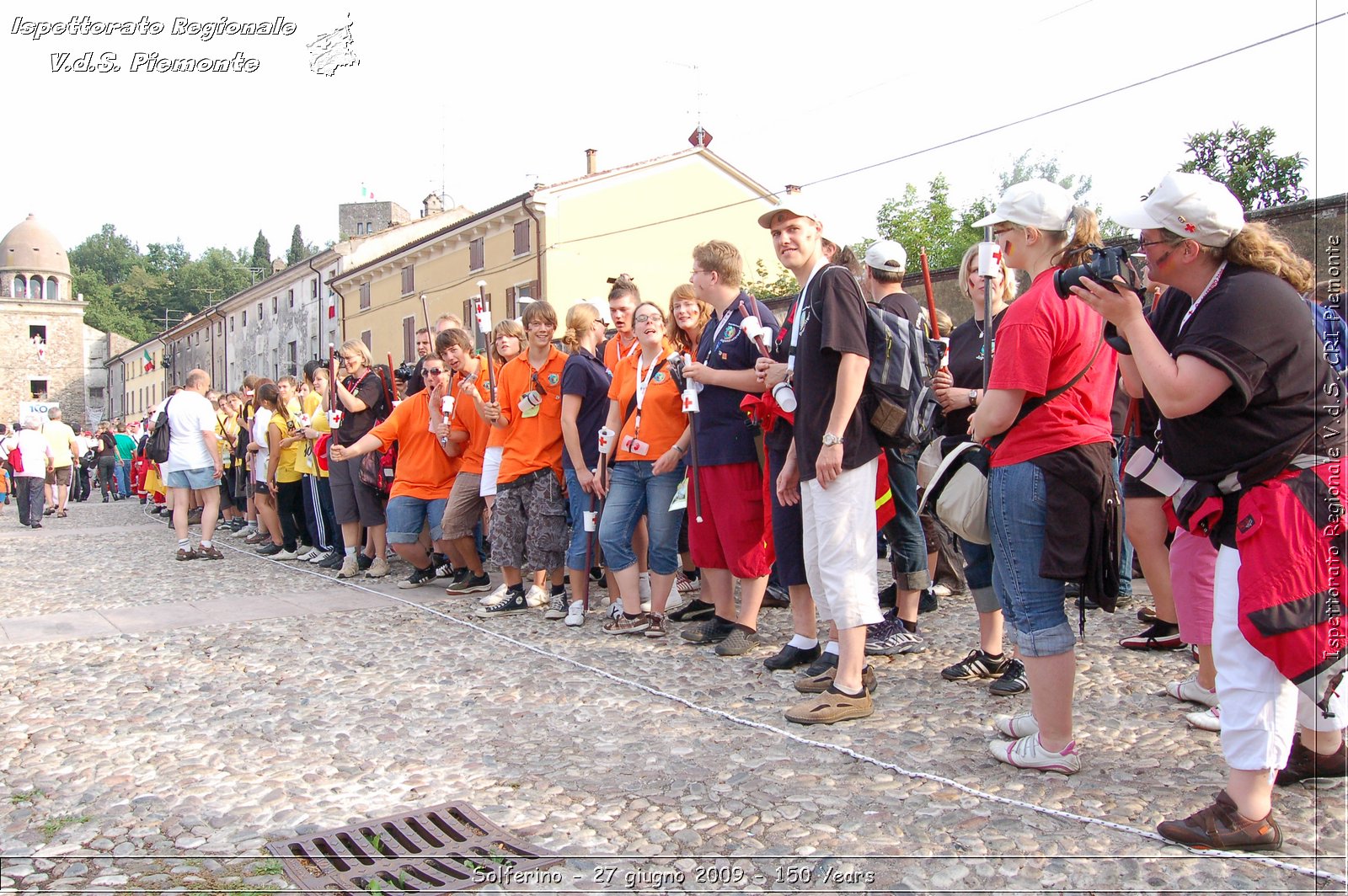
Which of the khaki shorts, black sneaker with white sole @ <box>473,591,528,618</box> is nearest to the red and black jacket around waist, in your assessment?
black sneaker with white sole @ <box>473,591,528,618</box>

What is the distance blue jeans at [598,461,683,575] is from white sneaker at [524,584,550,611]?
1.11 m

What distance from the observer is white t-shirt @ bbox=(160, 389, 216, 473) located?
1049 cm

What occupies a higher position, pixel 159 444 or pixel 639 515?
pixel 159 444

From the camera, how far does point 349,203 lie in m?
72.3

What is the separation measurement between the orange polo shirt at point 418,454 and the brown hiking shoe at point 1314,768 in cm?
595

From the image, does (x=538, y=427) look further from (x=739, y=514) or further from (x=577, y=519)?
(x=739, y=514)

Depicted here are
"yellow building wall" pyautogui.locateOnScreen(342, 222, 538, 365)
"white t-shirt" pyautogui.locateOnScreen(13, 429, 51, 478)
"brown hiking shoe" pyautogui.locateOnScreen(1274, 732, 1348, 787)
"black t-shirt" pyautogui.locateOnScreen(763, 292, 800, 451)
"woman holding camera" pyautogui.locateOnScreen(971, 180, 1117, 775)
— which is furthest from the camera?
"yellow building wall" pyautogui.locateOnScreen(342, 222, 538, 365)

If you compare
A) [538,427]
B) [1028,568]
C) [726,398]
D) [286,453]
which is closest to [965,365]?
[726,398]

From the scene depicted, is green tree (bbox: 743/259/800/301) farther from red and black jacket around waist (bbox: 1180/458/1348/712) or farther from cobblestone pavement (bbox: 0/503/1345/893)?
red and black jacket around waist (bbox: 1180/458/1348/712)

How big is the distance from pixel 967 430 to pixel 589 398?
8.74 feet

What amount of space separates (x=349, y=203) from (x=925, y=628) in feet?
241

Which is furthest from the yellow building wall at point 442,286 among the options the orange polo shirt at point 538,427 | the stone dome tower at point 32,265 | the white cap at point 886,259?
the stone dome tower at point 32,265

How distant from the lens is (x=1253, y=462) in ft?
8.84

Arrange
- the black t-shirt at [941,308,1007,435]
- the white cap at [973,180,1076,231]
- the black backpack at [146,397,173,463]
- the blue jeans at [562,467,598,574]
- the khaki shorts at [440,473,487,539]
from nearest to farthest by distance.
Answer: the white cap at [973,180,1076,231], the black t-shirt at [941,308,1007,435], the blue jeans at [562,467,598,574], the khaki shorts at [440,473,487,539], the black backpack at [146,397,173,463]
